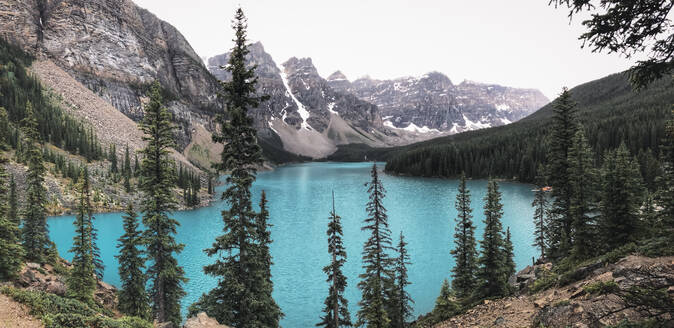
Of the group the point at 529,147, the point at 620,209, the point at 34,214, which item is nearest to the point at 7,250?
the point at 34,214

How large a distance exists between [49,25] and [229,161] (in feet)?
638

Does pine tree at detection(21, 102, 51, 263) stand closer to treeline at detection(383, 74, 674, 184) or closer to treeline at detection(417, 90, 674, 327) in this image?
treeline at detection(417, 90, 674, 327)

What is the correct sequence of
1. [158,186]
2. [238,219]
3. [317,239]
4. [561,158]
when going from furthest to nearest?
[317,239], [561,158], [158,186], [238,219]

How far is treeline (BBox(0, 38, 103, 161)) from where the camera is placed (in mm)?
85250

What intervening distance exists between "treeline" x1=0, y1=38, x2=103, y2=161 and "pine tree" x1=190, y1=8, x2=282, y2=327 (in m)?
87.0

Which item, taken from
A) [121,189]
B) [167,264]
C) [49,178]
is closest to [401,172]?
[121,189]

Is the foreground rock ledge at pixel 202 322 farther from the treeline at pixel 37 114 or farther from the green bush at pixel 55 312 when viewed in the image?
the treeline at pixel 37 114

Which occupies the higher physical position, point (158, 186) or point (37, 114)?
point (37, 114)

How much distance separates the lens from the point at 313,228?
182 feet

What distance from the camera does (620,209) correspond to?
14.5 m

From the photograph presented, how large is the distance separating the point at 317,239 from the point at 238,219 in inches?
1382

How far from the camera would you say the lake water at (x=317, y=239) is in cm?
3047

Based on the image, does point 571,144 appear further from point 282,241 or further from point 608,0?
point 282,241

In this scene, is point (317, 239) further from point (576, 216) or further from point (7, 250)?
point (576, 216)
